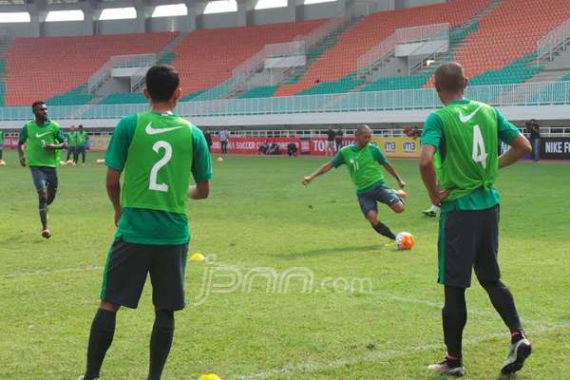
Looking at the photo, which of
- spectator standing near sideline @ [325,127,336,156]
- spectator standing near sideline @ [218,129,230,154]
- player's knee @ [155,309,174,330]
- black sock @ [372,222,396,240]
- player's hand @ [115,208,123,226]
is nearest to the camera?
player's knee @ [155,309,174,330]

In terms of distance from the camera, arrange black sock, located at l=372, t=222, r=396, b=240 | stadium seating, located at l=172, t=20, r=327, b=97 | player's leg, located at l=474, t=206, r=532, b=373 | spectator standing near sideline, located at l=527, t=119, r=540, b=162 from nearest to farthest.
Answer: player's leg, located at l=474, t=206, r=532, b=373 < black sock, located at l=372, t=222, r=396, b=240 < spectator standing near sideline, located at l=527, t=119, r=540, b=162 < stadium seating, located at l=172, t=20, r=327, b=97

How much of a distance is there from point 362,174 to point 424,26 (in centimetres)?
3806

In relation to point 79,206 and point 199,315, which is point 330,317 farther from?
point 79,206

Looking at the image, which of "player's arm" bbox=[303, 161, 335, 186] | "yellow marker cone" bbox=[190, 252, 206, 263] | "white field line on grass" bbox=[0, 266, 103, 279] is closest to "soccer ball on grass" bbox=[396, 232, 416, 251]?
"player's arm" bbox=[303, 161, 335, 186]

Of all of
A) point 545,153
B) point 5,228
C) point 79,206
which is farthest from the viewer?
point 545,153

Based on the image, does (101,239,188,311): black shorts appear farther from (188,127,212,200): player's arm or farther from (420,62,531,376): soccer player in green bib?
(420,62,531,376): soccer player in green bib

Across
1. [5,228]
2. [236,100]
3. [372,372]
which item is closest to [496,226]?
[372,372]

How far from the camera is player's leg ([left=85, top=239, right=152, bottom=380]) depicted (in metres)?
5.05

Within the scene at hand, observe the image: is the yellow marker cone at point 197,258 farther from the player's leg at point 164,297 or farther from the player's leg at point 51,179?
the player's leg at point 164,297

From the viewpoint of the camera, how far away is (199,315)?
733cm

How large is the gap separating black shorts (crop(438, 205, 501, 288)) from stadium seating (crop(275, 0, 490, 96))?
147 feet

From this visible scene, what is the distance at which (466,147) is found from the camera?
18.4ft

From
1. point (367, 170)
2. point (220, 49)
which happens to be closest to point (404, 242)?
point (367, 170)

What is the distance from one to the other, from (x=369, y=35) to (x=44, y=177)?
4240 cm
